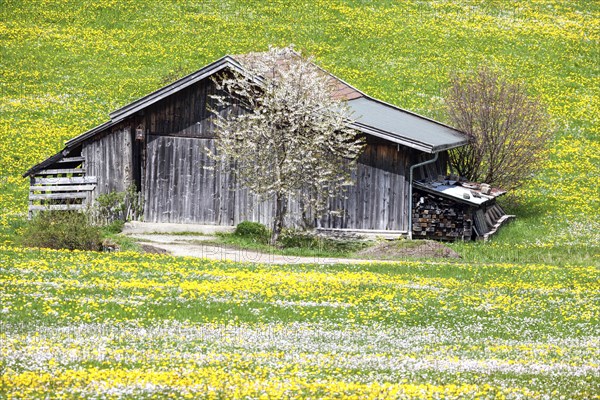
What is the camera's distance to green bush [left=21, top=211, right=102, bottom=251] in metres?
31.2

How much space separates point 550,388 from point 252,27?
59059 mm

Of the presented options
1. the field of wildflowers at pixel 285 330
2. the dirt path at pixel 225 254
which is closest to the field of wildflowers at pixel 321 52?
the dirt path at pixel 225 254

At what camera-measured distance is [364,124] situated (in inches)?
1475

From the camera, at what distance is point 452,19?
251 ft

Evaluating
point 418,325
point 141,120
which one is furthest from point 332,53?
point 418,325

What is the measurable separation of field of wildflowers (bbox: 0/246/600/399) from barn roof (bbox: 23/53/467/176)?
954 centimetres

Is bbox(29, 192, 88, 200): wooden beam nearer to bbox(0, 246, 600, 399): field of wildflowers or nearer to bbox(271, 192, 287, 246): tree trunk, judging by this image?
bbox(271, 192, 287, 246): tree trunk

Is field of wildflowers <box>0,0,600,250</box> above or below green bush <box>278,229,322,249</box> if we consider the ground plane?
above

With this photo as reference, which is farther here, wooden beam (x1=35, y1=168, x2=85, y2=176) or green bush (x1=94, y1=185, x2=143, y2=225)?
wooden beam (x1=35, y1=168, x2=85, y2=176)

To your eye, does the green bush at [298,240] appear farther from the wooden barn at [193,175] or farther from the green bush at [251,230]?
the wooden barn at [193,175]

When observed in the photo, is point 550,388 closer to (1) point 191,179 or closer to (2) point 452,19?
(1) point 191,179

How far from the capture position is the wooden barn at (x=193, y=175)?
38.5 m

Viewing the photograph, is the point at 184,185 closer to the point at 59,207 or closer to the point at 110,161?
the point at 110,161

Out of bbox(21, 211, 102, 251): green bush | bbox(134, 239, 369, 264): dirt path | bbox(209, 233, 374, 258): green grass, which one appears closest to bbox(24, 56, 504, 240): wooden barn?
bbox(209, 233, 374, 258): green grass
